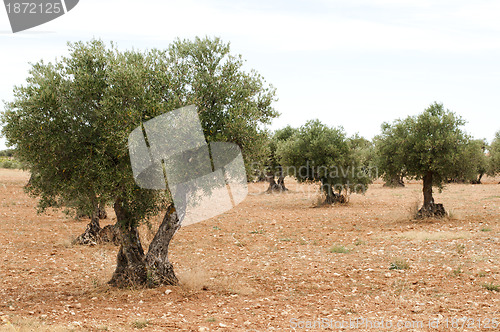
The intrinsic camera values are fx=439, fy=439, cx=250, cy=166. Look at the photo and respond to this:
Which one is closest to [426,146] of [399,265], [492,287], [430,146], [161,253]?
[430,146]

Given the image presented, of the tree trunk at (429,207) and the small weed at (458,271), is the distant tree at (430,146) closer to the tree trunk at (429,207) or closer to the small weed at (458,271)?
the tree trunk at (429,207)

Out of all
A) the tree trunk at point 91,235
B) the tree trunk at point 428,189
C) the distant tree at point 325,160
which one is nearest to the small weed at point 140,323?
the tree trunk at point 91,235

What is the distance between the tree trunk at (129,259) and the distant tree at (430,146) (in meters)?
15.8

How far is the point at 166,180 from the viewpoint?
10844 millimetres

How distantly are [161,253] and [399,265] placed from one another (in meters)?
7.22

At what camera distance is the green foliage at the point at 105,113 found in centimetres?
1049

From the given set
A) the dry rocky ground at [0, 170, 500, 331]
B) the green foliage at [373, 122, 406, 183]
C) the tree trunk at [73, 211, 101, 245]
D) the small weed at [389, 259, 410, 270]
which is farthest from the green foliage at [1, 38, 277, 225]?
the green foliage at [373, 122, 406, 183]

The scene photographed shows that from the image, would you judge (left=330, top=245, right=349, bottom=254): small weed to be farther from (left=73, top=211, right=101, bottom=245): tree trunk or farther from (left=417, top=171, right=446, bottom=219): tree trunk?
(left=73, top=211, right=101, bottom=245): tree trunk

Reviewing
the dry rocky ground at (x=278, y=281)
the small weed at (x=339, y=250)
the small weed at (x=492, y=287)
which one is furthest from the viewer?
the small weed at (x=339, y=250)

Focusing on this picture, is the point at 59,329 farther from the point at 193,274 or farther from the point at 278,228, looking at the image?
the point at 278,228

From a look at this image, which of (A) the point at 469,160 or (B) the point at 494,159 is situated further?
(B) the point at 494,159

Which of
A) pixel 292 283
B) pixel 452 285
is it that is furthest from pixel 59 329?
pixel 452 285

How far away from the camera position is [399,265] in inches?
533

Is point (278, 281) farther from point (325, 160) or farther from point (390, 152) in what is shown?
point (325, 160)
